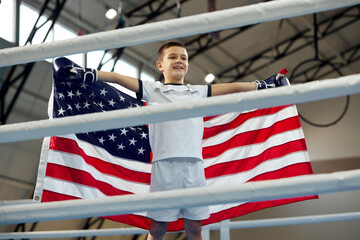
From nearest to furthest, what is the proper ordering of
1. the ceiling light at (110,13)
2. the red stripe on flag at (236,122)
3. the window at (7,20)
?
the red stripe on flag at (236,122)
the ceiling light at (110,13)
the window at (7,20)

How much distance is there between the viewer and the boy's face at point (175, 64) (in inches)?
86.9

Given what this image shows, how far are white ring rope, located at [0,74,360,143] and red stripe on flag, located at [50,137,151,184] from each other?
0.89m

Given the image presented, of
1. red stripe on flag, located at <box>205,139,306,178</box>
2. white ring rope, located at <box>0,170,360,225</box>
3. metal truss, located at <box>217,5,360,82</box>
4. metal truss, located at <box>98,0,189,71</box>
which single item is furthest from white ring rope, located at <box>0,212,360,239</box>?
metal truss, located at <box>217,5,360,82</box>

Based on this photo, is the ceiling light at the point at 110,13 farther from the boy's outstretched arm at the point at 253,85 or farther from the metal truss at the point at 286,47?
the boy's outstretched arm at the point at 253,85

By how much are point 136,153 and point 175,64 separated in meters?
0.55

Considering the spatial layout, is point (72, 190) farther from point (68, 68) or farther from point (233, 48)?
point (233, 48)

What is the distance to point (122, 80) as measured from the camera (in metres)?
2.03

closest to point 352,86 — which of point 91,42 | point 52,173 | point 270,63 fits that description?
point 91,42

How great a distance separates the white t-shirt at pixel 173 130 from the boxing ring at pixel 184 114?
80 centimetres

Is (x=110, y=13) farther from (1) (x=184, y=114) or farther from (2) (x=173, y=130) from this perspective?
(1) (x=184, y=114)

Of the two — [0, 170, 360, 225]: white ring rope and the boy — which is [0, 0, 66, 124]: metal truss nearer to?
the boy

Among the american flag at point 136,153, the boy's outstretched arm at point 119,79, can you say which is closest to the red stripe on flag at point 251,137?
the american flag at point 136,153

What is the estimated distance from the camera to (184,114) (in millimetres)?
1185

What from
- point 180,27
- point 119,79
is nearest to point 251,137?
point 119,79
